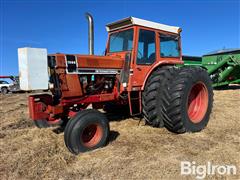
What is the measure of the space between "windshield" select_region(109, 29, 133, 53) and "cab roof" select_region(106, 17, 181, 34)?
0.16 metres

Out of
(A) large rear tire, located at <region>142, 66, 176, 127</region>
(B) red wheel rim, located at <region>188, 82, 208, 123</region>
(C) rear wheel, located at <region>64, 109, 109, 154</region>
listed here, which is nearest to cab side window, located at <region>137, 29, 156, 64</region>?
(A) large rear tire, located at <region>142, 66, 176, 127</region>

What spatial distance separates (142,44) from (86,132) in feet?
7.70

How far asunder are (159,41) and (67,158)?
338 cm

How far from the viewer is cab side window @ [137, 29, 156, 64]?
5.79 metres

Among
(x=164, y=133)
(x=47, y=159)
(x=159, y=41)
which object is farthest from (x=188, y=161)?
(x=159, y=41)

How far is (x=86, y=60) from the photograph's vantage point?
5199 mm

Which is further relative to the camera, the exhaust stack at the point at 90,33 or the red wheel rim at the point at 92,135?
the exhaust stack at the point at 90,33

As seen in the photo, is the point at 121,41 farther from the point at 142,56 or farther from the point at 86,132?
the point at 86,132

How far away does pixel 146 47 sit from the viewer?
5965 millimetres

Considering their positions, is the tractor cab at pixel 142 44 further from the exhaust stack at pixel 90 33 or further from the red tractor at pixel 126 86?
the exhaust stack at pixel 90 33

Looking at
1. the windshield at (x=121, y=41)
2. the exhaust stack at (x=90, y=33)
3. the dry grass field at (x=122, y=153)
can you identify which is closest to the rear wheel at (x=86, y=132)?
the dry grass field at (x=122, y=153)

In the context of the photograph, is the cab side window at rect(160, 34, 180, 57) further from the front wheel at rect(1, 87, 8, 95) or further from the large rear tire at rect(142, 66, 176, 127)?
the front wheel at rect(1, 87, 8, 95)

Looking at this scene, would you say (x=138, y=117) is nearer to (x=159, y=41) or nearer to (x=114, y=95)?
(x=114, y=95)

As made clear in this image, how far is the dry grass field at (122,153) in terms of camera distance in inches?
148
